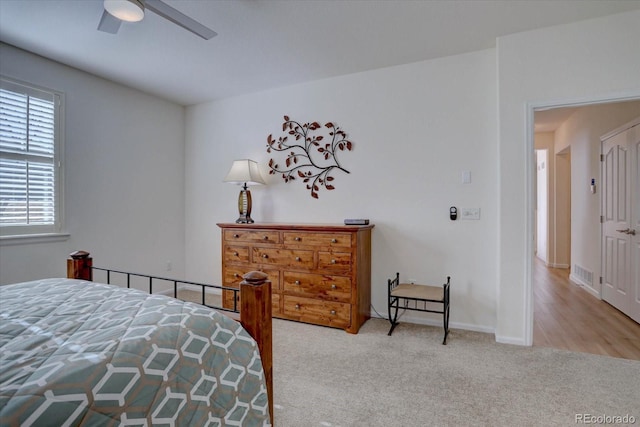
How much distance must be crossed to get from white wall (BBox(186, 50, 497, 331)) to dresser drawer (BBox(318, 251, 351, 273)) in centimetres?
53

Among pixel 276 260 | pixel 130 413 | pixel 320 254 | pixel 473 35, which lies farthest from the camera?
pixel 276 260

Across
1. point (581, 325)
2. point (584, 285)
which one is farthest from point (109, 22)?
point (584, 285)

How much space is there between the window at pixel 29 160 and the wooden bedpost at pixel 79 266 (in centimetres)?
135

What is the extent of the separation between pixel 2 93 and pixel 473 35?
13.1 feet

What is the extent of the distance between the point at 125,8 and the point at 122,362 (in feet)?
5.95

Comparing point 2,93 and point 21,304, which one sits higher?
point 2,93

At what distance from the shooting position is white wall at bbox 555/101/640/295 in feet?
12.2

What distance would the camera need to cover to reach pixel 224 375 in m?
1.13

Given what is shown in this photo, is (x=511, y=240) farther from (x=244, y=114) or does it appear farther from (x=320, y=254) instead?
(x=244, y=114)

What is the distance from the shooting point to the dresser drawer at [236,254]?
3367 mm

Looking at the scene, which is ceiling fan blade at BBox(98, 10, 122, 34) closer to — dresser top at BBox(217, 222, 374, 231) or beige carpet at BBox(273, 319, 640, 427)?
dresser top at BBox(217, 222, 374, 231)

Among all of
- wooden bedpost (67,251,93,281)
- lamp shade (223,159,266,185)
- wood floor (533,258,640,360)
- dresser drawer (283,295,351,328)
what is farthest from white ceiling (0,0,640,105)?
wood floor (533,258,640,360)

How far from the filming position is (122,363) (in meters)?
0.89

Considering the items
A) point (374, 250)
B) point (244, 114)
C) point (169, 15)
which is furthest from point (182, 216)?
point (169, 15)
